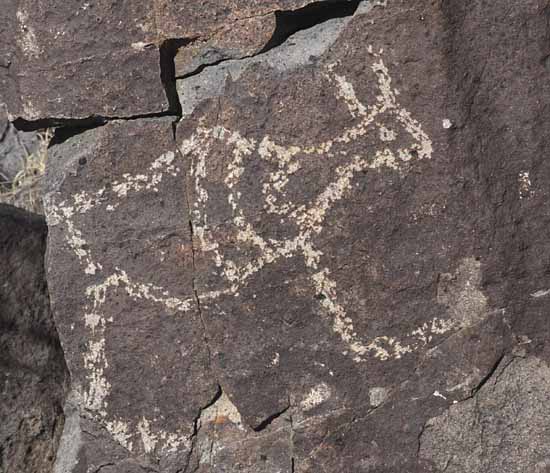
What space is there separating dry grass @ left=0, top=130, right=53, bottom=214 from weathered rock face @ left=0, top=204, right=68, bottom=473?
43.1 inches

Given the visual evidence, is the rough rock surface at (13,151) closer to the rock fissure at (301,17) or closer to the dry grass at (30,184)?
the dry grass at (30,184)

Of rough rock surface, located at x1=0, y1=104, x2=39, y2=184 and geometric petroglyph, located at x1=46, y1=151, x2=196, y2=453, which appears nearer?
geometric petroglyph, located at x1=46, y1=151, x2=196, y2=453

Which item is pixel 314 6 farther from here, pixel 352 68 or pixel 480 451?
pixel 480 451

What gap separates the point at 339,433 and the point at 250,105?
0.48 meters

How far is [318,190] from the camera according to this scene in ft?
4.04

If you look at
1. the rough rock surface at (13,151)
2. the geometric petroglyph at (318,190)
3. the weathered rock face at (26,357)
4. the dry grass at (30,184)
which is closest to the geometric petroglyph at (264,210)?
the geometric petroglyph at (318,190)

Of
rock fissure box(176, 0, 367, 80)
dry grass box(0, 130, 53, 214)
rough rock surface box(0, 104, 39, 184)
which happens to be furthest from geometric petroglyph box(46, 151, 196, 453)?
rough rock surface box(0, 104, 39, 184)

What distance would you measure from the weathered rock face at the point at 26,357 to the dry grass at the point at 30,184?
110cm

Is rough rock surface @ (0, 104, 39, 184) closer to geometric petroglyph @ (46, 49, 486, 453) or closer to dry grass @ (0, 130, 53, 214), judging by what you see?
dry grass @ (0, 130, 53, 214)

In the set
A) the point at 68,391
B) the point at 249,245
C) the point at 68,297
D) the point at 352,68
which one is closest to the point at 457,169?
the point at 352,68

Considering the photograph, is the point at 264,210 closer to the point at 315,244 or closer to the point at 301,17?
the point at 315,244

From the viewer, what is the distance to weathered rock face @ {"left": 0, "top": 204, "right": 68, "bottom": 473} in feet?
4.90

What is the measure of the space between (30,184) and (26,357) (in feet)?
4.07

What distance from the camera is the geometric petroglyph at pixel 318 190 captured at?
121 cm
